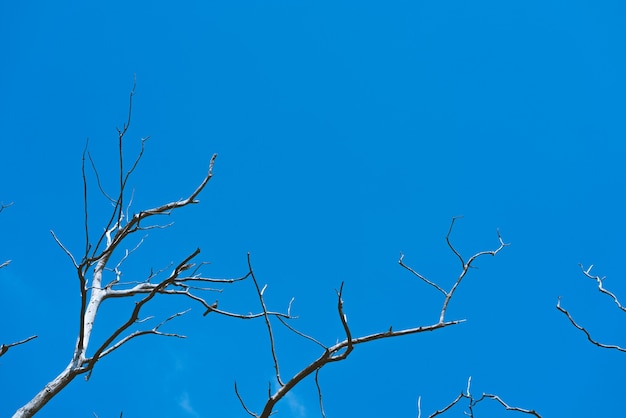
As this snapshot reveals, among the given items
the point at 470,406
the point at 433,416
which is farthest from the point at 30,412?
the point at 470,406

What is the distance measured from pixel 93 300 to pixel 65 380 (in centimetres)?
103

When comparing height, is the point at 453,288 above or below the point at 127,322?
above

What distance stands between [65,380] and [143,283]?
4.80 feet

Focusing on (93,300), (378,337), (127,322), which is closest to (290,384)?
(378,337)

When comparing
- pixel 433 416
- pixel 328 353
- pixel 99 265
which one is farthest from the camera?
pixel 99 265

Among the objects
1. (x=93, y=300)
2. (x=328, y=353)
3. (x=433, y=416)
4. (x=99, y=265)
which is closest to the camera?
(x=328, y=353)

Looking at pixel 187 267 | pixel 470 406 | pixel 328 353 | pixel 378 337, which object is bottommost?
pixel 328 353

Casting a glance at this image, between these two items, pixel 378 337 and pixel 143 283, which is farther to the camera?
pixel 143 283

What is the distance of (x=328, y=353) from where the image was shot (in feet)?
6.18

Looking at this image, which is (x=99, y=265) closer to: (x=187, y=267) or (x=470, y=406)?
(x=187, y=267)

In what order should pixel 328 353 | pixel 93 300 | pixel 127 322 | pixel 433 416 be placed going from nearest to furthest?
pixel 328 353 → pixel 127 322 → pixel 433 416 → pixel 93 300

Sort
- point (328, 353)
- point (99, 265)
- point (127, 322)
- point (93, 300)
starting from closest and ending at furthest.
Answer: point (328, 353), point (127, 322), point (93, 300), point (99, 265)

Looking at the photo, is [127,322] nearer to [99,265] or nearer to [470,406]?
[470,406]

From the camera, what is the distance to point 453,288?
2.24 m
